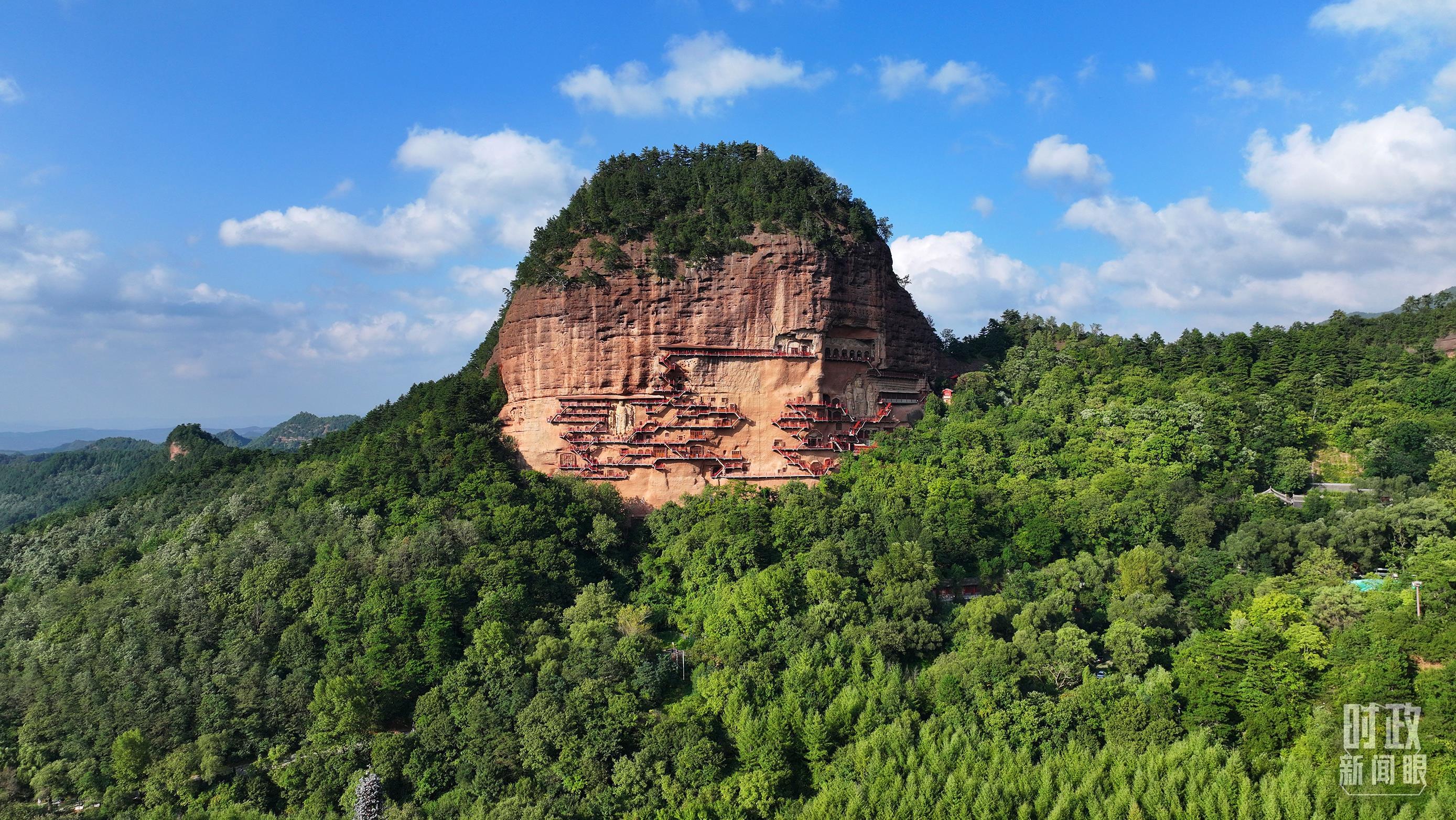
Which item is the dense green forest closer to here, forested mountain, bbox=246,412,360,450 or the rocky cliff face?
the rocky cliff face

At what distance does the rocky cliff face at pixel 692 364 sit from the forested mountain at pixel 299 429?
66.0 m

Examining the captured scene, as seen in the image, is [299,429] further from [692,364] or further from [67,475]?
[692,364]

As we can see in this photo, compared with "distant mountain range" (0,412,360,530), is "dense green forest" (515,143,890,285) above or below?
above

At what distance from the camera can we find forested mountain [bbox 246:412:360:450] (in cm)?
9062

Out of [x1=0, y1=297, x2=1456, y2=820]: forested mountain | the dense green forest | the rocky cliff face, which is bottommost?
[x1=0, y1=297, x2=1456, y2=820]: forested mountain

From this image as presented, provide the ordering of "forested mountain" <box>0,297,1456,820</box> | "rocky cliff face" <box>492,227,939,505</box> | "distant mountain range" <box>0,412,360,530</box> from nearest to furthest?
"forested mountain" <box>0,297,1456,820</box>
"rocky cliff face" <box>492,227,939,505</box>
"distant mountain range" <box>0,412,360,530</box>

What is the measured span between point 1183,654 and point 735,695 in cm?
1045

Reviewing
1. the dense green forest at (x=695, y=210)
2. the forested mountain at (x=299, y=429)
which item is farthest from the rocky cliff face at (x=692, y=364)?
the forested mountain at (x=299, y=429)

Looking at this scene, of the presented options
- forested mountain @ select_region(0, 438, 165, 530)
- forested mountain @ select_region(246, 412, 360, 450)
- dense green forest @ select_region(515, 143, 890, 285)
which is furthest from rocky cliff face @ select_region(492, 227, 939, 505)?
forested mountain @ select_region(246, 412, 360, 450)

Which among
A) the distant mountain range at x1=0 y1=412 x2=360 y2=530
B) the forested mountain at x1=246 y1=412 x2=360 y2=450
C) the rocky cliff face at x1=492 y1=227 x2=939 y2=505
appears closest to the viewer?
the rocky cliff face at x1=492 y1=227 x2=939 y2=505

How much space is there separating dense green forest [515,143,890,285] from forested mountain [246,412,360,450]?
66276 millimetres

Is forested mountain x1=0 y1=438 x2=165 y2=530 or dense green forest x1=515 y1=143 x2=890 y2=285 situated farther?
forested mountain x1=0 y1=438 x2=165 y2=530

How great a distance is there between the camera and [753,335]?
98.1ft

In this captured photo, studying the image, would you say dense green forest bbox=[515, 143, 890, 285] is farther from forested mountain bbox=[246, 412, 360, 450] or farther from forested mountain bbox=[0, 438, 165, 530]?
forested mountain bbox=[246, 412, 360, 450]
